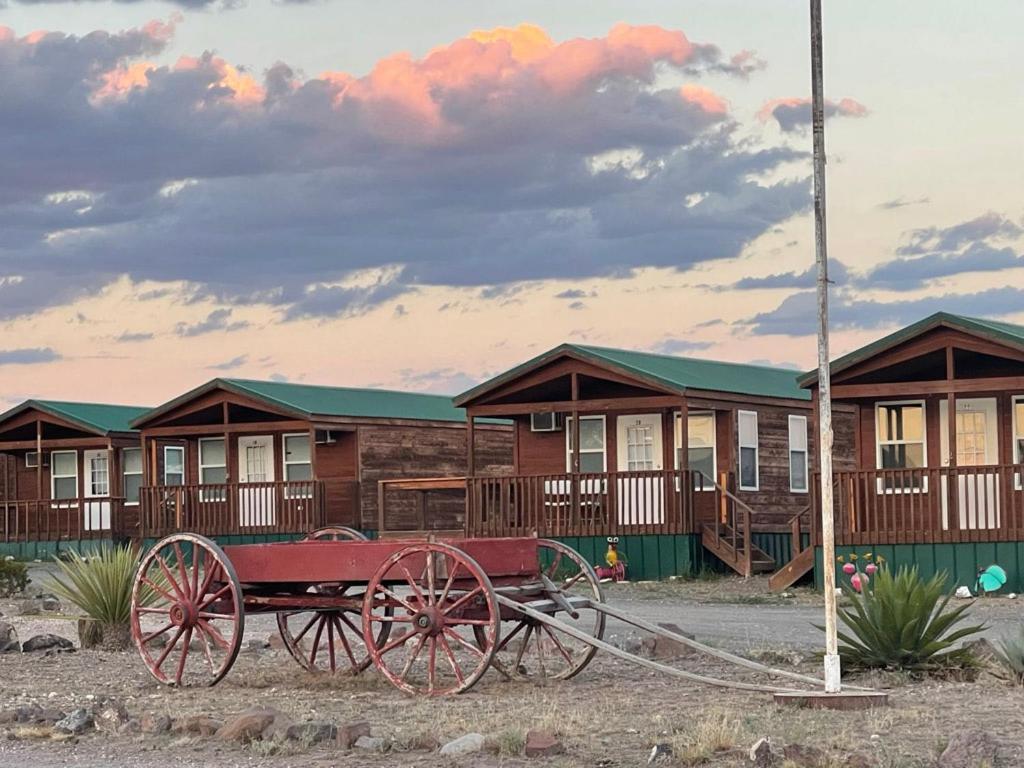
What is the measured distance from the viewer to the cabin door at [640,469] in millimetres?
29234

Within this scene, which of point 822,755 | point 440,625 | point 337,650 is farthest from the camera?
point 337,650

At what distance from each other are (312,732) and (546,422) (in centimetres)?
2195

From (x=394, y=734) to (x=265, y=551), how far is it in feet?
10.5

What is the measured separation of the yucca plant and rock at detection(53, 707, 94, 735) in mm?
5219

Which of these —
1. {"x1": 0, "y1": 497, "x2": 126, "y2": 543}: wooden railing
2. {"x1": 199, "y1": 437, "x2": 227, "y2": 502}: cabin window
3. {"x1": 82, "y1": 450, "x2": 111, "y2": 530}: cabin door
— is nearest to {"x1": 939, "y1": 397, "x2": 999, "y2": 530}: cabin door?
{"x1": 199, "y1": 437, "x2": 227, "y2": 502}: cabin window

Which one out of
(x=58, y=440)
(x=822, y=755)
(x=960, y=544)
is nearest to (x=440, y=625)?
(x=822, y=755)

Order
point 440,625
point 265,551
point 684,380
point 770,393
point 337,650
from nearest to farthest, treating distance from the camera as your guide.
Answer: point 440,625, point 265,551, point 337,650, point 684,380, point 770,393

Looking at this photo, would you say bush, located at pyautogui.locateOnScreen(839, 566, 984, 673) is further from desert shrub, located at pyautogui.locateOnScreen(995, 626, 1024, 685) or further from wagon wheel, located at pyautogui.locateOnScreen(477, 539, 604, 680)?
wagon wheel, located at pyautogui.locateOnScreen(477, 539, 604, 680)

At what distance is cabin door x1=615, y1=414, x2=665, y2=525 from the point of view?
29.2 meters

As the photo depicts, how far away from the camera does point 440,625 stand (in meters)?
12.6

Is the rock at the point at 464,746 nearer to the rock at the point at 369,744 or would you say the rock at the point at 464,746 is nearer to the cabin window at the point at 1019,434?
the rock at the point at 369,744

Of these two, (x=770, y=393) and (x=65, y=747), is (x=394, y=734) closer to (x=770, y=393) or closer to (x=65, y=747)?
(x=65, y=747)

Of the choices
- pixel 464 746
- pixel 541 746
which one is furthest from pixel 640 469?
pixel 541 746

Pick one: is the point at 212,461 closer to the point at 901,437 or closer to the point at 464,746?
the point at 901,437
